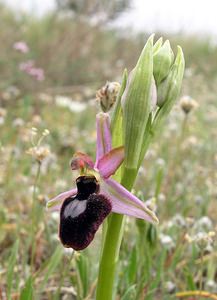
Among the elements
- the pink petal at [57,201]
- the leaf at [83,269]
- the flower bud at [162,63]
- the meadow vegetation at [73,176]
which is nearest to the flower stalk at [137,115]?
the flower bud at [162,63]

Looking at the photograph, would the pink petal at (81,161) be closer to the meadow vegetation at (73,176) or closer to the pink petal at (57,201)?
the pink petal at (57,201)

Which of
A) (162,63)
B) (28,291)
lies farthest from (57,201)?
(162,63)

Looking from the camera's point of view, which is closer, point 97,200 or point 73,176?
point 97,200

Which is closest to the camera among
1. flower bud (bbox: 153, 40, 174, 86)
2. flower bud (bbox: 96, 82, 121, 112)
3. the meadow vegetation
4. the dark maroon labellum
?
the dark maroon labellum

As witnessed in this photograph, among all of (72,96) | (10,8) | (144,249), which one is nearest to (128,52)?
(10,8)

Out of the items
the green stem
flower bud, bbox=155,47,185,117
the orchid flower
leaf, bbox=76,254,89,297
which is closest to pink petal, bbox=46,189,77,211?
the orchid flower

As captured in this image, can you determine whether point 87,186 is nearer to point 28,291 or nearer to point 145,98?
point 145,98

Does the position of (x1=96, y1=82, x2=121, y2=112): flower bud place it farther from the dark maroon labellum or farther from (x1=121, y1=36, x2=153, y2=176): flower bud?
the dark maroon labellum

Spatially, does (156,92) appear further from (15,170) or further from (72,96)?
(72,96)
